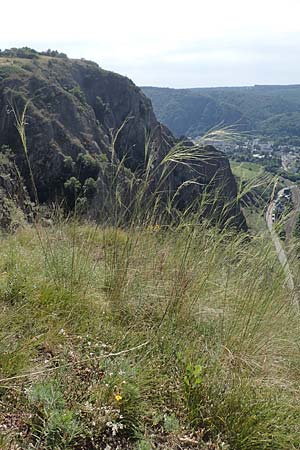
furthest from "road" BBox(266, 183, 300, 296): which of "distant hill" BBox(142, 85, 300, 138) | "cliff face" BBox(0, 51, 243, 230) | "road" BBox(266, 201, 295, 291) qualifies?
"cliff face" BBox(0, 51, 243, 230)

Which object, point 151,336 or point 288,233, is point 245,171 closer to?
point 288,233

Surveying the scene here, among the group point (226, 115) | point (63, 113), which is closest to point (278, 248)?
point (226, 115)

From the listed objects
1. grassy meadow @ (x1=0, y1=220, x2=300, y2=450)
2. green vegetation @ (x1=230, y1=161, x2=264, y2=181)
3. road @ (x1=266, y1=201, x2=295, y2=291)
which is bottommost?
grassy meadow @ (x1=0, y1=220, x2=300, y2=450)

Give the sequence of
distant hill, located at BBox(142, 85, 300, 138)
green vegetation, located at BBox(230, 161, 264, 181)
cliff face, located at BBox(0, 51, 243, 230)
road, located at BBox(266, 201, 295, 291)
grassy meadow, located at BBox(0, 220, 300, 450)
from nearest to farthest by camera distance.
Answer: grassy meadow, located at BBox(0, 220, 300, 450), road, located at BBox(266, 201, 295, 291), green vegetation, located at BBox(230, 161, 264, 181), distant hill, located at BBox(142, 85, 300, 138), cliff face, located at BBox(0, 51, 243, 230)

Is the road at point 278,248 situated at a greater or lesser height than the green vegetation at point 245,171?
lesser

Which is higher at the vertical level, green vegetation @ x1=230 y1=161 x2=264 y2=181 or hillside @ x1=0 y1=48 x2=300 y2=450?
green vegetation @ x1=230 y1=161 x2=264 y2=181

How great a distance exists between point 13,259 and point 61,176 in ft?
119

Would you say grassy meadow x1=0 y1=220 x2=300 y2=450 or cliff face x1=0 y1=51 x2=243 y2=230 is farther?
cliff face x1=0 y1=51 x2=243 y2=230

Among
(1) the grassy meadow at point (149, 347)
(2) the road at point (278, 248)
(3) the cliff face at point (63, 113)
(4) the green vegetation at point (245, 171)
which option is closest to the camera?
(1) the grassy meadow at point (149, 347)

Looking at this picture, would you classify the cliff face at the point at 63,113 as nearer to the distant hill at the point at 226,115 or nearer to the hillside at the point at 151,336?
the distant hill at the point at 226,115

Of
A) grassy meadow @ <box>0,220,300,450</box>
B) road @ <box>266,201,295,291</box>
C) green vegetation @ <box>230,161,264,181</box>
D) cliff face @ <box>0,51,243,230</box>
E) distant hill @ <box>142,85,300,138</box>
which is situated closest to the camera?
grassy meadow @ <box>0,220,300,450</box>

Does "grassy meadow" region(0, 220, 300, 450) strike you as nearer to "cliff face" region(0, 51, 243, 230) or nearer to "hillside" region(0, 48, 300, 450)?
"hillside" region(0, 48, 300, 450)

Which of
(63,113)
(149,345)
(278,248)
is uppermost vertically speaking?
(63,113)

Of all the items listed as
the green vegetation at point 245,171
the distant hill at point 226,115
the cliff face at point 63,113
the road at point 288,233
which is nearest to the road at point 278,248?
the road at point 288,233
